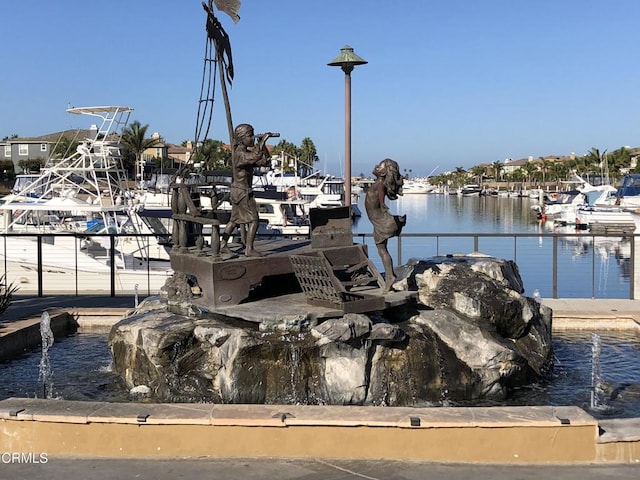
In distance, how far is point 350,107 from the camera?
534 inches

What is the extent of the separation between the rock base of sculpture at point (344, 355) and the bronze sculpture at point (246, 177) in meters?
1.20

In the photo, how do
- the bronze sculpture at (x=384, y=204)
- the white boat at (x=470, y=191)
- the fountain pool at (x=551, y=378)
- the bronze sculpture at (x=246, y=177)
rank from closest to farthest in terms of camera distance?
the fountain pool at (x=551, y=378), the bronze sculpture at (x=384, y=204), the bronze sculpture at (x=246, y=177), the white boat at (x=470, y=191)

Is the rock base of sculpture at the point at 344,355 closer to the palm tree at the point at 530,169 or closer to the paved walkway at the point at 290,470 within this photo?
the paved walkway at the point at 290,470

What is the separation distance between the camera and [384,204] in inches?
→ 359

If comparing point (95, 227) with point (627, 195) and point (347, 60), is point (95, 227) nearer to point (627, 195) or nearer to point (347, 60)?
point (347, 60)

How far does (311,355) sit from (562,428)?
9.85ft

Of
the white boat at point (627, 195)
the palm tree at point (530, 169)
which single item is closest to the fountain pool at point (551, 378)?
the white boat at point (627, 195)

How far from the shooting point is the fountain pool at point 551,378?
823 centimetres

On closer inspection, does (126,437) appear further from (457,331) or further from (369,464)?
(457,331)

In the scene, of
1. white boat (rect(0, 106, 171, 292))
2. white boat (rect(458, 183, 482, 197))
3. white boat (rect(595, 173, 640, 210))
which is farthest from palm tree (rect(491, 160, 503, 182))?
white boat (rect(0, 106, 171, 292))

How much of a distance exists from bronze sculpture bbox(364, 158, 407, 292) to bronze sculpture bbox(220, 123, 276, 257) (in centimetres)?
147

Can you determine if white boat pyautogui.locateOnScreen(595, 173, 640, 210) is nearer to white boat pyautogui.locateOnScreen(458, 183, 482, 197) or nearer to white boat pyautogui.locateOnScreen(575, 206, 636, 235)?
white boat pyautogui.locateOnScreen(575, 206, 636, 235)

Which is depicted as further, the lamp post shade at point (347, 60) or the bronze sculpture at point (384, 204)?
the lamp post shade at point (347, 60)

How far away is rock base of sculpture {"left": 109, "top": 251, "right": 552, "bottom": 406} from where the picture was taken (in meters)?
7.82
